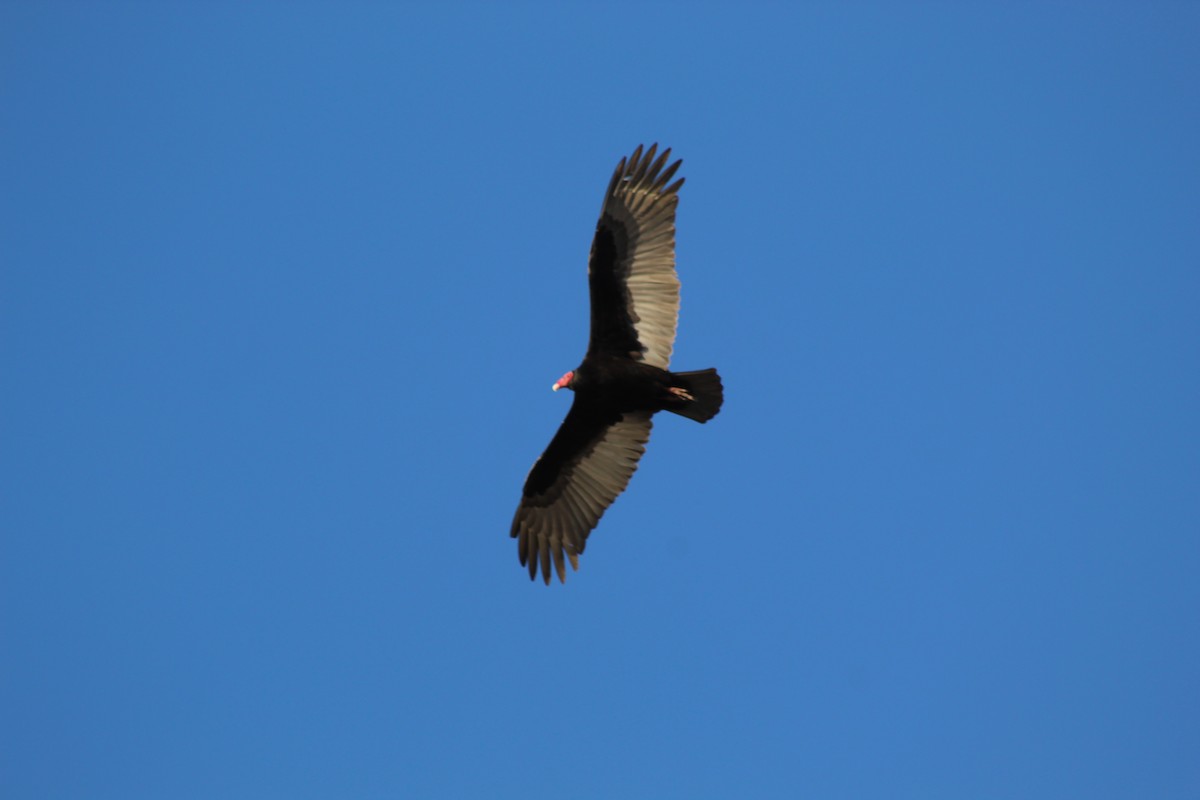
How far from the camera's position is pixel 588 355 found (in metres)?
12.3

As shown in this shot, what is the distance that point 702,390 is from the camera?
11984 millimetres

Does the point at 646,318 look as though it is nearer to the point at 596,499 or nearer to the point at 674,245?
the point at 674,245

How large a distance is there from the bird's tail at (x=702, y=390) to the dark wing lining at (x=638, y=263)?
31cm

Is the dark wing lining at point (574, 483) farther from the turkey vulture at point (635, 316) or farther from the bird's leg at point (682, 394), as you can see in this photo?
Answer: the bird's leg at point (682, 394)

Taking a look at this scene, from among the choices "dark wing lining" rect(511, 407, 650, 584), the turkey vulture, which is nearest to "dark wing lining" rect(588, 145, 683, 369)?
the turkey vulture

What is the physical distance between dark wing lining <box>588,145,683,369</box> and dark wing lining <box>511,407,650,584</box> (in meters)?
0.83

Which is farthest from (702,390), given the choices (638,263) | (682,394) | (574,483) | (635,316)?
(574,483)

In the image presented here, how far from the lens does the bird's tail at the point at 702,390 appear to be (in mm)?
11961

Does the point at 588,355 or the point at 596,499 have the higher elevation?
the point at 588,355

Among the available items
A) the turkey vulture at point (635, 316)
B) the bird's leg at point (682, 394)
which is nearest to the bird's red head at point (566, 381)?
the turkey vulture at point (635, 316)

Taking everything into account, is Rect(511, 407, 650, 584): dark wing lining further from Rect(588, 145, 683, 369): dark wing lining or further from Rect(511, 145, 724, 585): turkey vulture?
Rect(588, 145, 683, 369): dark wing lining

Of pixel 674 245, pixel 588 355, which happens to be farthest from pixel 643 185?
pixel 588 355

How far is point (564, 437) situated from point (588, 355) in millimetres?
906

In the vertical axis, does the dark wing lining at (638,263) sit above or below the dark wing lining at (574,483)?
above
